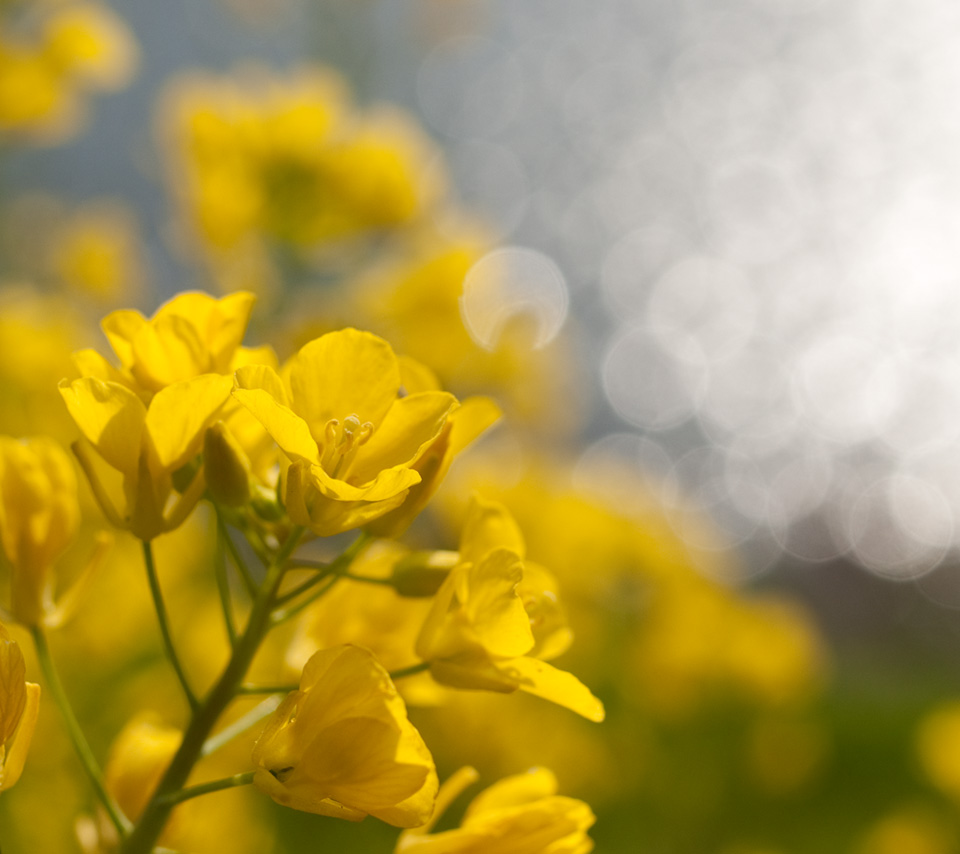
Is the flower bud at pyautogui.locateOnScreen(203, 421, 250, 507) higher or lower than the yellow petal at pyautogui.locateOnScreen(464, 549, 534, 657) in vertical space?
higher

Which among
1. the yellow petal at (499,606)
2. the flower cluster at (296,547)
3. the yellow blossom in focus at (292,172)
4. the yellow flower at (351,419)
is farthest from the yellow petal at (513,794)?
the yellow blossom in focus at (292,172)

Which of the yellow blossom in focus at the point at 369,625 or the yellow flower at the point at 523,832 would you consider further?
the yellow blossom in focus at the point at 369,625

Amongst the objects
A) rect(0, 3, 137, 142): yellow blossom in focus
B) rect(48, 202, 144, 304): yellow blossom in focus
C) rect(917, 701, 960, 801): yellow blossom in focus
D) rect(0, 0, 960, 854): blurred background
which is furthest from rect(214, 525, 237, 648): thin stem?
rect(917, 701, 960, 801): yellow blossom in focus

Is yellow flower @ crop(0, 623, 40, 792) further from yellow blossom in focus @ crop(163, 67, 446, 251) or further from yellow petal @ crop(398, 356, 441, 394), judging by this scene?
yellow blossom in focus @ crop(163, 67, 446, 251)

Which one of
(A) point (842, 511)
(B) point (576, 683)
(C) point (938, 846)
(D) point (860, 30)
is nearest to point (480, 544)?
(B) point (576, 683)

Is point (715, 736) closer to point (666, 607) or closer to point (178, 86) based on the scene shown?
point (666, 607)

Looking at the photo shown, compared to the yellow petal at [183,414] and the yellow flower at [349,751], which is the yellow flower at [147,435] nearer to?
the yellow petal at [183,414]
